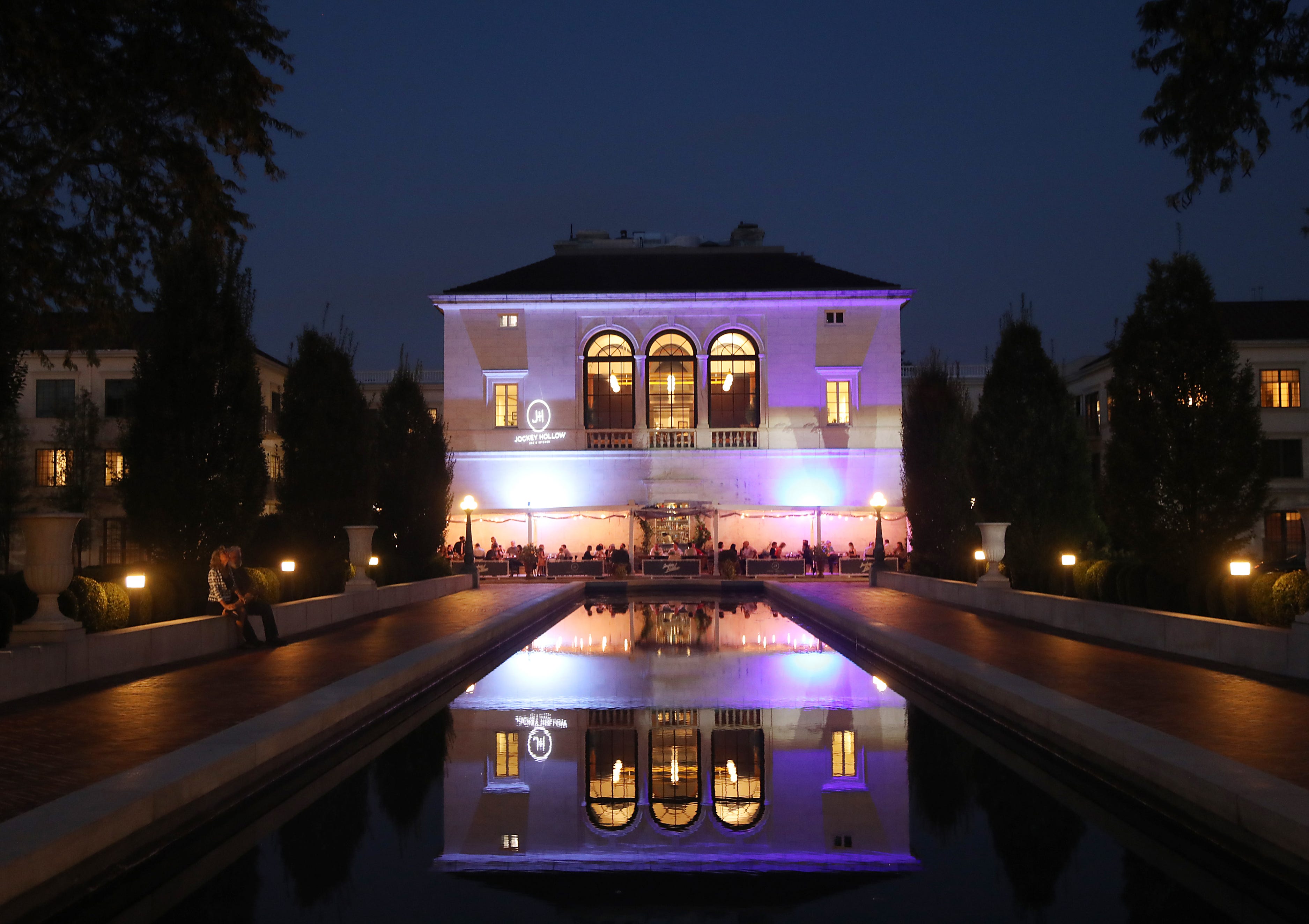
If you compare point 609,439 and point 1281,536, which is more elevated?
point 609,439

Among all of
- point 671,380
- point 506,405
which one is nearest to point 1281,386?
point 671,380

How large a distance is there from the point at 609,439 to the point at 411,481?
1507cm

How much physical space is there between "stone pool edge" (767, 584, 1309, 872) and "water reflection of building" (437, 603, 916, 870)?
0.92 meters

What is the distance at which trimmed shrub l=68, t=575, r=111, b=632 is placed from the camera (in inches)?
452

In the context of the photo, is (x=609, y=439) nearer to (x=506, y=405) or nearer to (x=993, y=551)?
→ (x=506, y=405)

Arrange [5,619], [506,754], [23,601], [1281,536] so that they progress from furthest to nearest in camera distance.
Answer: [1281,536] < [23,601] < [5,619] < [506,754]

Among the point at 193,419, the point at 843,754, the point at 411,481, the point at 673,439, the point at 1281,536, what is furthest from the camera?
the point at 673,439

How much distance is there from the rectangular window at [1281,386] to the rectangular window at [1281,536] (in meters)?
4.36

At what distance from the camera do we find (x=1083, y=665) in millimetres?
11406

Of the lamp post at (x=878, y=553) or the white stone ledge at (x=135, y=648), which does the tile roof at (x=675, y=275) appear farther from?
the white stone ledge at (x=135, y=648)

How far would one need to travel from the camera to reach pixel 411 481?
2742cm

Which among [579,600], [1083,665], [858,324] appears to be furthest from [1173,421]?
[858,324]

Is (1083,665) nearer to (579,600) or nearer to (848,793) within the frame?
(848,793)

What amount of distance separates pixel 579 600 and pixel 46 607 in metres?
18.6
